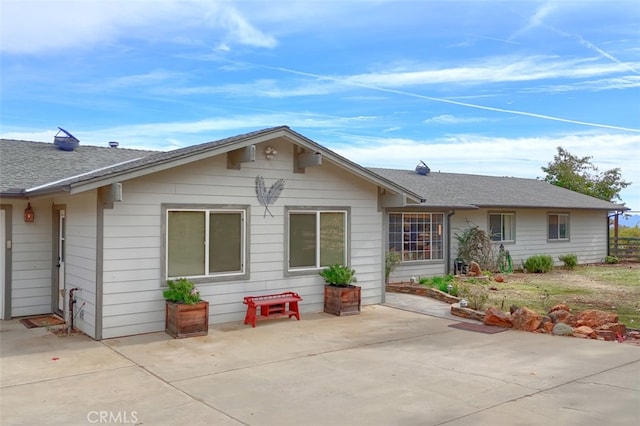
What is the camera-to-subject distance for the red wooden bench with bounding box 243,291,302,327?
8484 mm

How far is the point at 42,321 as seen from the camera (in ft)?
28.6

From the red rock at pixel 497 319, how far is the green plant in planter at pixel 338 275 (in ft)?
8.52

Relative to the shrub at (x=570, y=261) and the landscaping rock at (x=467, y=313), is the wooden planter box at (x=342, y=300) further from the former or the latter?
the shrub at (x=570, y=261)

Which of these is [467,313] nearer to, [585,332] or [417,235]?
[585,332]

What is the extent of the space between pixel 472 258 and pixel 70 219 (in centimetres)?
1172

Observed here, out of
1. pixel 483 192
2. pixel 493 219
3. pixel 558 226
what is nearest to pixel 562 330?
pixel 493 219

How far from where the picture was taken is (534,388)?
17.4 ft

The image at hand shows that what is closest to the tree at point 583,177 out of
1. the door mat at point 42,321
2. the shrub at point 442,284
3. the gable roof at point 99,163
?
the shrub at point 442,284

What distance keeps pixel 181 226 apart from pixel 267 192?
66.4 inches

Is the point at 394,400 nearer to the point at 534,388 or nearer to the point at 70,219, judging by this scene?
the point at 534,388

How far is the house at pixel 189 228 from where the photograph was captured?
24.9 feet

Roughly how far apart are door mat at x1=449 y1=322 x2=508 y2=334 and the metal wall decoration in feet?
12.6

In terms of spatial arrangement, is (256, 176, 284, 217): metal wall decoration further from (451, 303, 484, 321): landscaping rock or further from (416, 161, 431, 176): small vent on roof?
(416, 161, 431, 176): small vent on roof

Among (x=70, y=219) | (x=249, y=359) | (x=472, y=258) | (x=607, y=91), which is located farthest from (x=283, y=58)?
(x=607, y=91)
